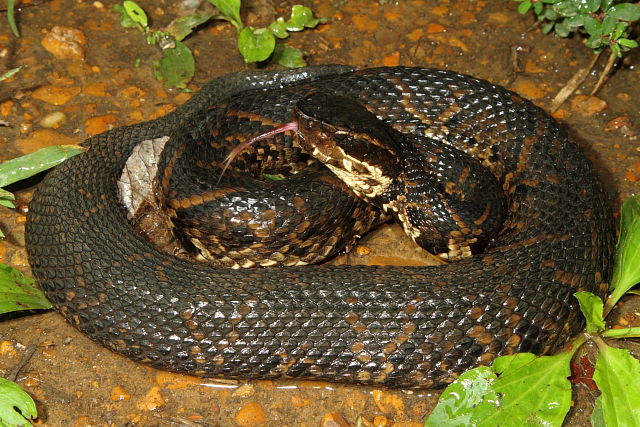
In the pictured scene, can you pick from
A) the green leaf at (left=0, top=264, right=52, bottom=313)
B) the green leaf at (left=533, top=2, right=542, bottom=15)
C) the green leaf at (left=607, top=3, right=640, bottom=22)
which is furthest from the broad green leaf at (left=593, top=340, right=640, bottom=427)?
the green leaf at (left=0, top=264, right=52, bottom=313)

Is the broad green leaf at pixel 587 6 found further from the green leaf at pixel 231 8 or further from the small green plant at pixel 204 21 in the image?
the green leaf at pixel 231 8

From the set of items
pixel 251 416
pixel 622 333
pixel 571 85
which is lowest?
pixel 251 416

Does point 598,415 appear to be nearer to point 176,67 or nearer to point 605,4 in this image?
point 605,4

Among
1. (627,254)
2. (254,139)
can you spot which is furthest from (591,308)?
(254,139)

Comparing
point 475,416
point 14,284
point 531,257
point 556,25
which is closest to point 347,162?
point 531,257

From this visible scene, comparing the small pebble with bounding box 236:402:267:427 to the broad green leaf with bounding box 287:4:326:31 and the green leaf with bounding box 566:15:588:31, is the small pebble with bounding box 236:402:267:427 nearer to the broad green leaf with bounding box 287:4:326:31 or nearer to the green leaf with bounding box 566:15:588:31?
the broad green leaf with bounding box 287:4:326:31

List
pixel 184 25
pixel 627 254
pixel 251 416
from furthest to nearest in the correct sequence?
pixel 184 25 < pixel 627 254 < pixel 251 416

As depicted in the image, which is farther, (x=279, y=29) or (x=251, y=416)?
(x=279, y=29)

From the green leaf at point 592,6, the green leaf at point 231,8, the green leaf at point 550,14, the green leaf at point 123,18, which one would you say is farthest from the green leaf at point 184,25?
the green leaf at point 592,6
